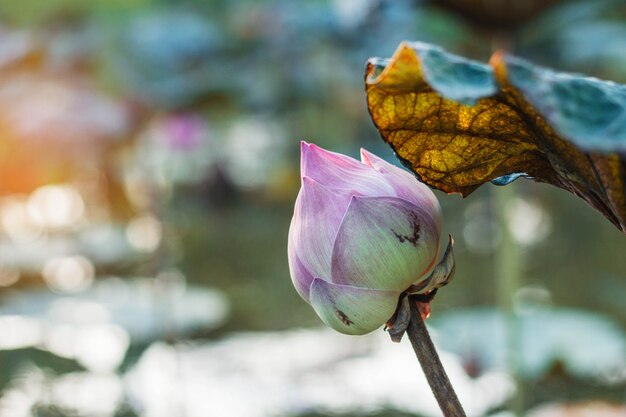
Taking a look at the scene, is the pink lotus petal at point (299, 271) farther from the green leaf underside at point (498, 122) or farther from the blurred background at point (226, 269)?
the blurred background at point (226, 269)

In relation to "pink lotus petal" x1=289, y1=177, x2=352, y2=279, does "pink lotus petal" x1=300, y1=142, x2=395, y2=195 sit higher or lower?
higher

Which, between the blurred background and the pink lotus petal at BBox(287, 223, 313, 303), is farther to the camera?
the blurred background

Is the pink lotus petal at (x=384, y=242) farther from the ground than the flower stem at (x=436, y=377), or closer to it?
farther from the ground

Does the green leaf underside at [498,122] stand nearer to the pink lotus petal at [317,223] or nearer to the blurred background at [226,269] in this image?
the pink lotus petal at [317,223]

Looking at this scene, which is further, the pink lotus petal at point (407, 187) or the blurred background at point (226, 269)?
the blurred background at point (226, 269)

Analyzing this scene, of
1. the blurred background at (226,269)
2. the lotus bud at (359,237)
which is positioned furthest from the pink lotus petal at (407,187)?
the blurred background at (226,269)

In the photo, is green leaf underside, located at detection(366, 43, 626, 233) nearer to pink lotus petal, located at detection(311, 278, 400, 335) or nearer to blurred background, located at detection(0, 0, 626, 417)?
pink lotus petal, located at detection(311, 278, 400, 335)

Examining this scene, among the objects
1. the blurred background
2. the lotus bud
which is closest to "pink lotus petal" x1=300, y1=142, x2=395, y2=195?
the lotus bud

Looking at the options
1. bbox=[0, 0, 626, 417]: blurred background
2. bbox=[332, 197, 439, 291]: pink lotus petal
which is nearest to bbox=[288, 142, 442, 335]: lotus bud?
bbox=[332, 197, 439, 291]: pink lotus petal

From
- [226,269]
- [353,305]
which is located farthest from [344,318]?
[226,269]

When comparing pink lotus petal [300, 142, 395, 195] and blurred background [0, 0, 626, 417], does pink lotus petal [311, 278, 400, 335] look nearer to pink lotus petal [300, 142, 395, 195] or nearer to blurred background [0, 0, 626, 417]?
pink lotus petal [300, 142, 395, 195]
